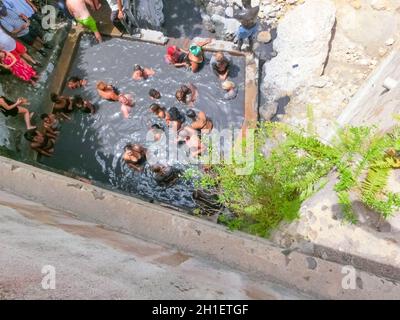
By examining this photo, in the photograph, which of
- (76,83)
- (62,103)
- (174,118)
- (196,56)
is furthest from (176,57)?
(62,103)

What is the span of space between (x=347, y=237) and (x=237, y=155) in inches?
88.2

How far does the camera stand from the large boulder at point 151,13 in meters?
8.41

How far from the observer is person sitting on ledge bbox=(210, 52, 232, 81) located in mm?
7469

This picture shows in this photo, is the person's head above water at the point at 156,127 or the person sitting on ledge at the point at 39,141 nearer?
the person's head above water at the point at 156,127

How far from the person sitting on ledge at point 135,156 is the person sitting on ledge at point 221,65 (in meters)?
2.17

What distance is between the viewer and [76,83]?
847 centimetres

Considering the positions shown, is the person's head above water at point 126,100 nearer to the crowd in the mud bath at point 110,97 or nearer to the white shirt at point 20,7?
the crowd in the mud bath at point 110,97

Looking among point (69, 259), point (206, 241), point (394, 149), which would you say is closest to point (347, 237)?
point (394, 149)

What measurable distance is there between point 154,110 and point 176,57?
1226mm

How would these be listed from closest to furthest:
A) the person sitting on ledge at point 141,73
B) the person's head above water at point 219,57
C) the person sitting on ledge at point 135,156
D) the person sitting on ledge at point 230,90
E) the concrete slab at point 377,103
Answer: the concrete slab at point 377,103 → the person's head above water at point 219,57 → the person sitting on ledge at point 135,156 → the person sitting on ledge at point 230,90 → the person sitting on ledge at point 141,73

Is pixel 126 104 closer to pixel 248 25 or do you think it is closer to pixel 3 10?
pixel 248 25

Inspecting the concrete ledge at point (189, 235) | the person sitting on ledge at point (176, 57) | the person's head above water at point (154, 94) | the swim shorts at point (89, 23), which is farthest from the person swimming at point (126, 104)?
the concrete ledge at point (189, 235)

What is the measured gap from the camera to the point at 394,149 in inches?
175
